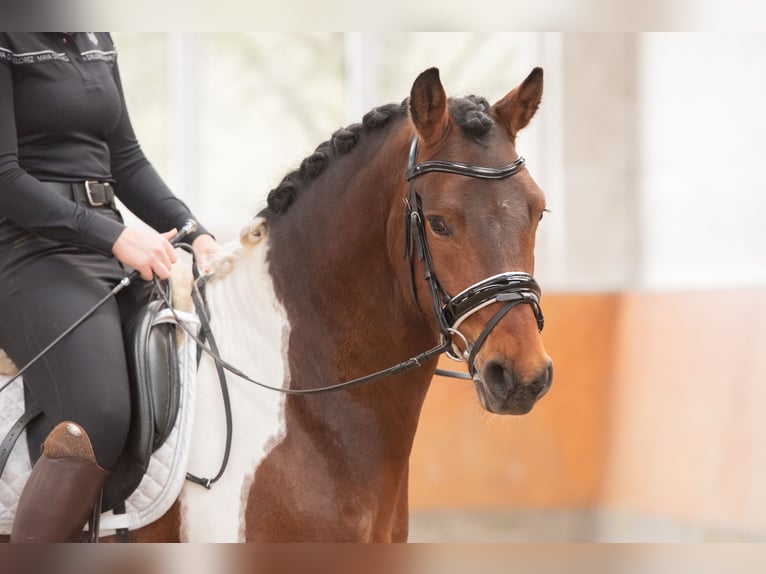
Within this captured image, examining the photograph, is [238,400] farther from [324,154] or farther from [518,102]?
[518,102]

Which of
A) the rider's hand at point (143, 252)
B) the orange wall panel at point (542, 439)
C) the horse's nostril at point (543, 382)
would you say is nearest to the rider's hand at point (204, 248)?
the rider's hand at point (143, 252)

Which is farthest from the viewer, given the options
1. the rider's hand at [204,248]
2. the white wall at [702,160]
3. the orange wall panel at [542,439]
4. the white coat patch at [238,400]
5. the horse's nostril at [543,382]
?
the orange wall panel at [542,439]

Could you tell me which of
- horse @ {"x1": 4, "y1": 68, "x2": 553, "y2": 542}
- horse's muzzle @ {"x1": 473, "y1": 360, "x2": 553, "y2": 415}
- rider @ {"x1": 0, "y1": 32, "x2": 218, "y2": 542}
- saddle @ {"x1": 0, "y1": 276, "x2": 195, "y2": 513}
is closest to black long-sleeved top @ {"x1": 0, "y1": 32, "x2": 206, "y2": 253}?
rider @ {"x1": 0, "y1": 32, "x2": 218, "y2": 542}

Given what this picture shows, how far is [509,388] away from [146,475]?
874mm

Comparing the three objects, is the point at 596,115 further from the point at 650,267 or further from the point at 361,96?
the point at 361,96

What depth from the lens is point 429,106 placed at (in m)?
2.17

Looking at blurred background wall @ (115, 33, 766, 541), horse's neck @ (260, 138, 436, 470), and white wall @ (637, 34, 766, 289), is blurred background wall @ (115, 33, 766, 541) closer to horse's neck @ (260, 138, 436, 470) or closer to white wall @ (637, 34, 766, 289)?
white wall @ (637, 34, 766, 289)

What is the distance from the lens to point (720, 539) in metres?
5.68

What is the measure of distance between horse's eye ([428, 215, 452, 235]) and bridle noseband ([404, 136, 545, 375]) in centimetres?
3

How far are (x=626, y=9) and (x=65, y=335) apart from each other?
1.47 meters

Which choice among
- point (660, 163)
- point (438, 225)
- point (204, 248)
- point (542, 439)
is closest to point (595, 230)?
point (660, 163)

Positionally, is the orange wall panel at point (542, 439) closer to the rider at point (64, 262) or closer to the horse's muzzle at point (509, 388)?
the rider at point (64, 262)

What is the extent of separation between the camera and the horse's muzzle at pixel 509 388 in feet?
6.48

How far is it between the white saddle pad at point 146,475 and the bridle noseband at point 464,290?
24.6 inches
